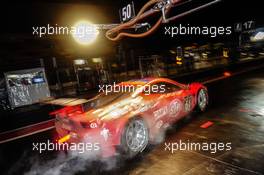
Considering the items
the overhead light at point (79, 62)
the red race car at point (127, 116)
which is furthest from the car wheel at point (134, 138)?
the overhead light at point (79, 62)

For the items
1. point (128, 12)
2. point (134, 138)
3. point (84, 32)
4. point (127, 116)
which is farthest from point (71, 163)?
point (84, 32)

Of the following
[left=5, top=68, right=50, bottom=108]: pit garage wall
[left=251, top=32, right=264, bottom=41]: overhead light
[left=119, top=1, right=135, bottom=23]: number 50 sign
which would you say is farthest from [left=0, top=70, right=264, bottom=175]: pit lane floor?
[left=251, top=32, right=264, bottom=41]: overhead light

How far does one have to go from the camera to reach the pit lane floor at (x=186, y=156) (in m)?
3.95

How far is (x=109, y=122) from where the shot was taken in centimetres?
432

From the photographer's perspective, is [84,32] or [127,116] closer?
[127,116]

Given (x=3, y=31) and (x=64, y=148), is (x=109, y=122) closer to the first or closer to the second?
(x=64, y=148)

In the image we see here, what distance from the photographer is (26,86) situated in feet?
41.7

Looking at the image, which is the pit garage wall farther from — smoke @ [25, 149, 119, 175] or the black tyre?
the black tyre

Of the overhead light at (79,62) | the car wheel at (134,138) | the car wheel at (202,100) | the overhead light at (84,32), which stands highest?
the overhead light at (84,32)

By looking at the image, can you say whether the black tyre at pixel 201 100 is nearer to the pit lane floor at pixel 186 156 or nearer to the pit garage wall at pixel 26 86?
the pit lane floor at pixel 186 156

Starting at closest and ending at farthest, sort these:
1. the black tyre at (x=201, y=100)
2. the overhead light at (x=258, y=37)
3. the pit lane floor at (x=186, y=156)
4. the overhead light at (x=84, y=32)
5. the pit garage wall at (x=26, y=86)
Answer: the pit lane floor at (x=186, y=156) → the black tyre at (x=201, y=100) → the pit garage wall at (x=26, y=86) → the overhead light at (x=84, y=32) → the overhead light at (x=258, y=37)

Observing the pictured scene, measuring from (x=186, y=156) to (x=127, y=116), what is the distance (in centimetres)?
139

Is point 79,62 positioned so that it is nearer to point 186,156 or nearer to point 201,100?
point 201,100

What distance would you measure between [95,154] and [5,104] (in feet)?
31.4
